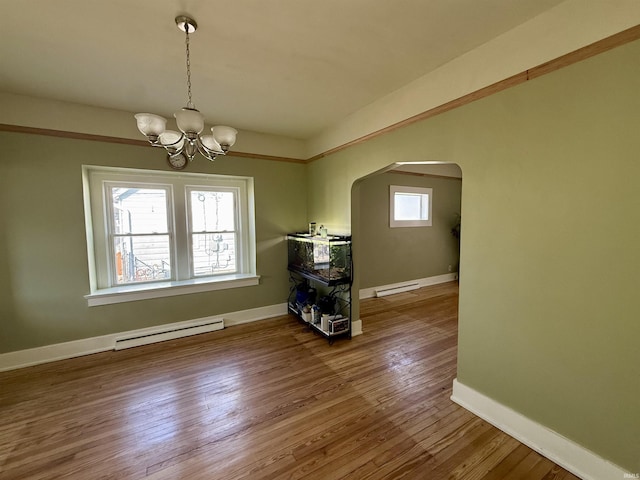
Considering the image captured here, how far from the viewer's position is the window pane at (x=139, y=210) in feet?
10.5

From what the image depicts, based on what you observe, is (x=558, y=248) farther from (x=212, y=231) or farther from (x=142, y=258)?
(x=142, y=258)

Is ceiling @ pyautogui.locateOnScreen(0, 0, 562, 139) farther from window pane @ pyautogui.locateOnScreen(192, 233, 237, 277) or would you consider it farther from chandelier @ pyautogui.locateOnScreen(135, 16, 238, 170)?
window pane @ pyautogui.locateOnScreen(192, 233, 237, 277)

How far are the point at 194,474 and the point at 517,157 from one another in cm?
272

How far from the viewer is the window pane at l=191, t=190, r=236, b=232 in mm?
3617

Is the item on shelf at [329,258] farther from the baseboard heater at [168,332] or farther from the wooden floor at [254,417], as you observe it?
the baseboard heater at [168,332]

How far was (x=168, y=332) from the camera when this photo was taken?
324 cm

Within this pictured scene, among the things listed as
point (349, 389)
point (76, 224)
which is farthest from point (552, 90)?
point (76, 224)

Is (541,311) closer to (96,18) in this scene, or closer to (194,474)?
(194,474)

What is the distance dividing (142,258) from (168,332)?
98 cm

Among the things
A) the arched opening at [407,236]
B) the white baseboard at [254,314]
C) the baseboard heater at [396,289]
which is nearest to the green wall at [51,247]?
the white baseboard at [254,314]

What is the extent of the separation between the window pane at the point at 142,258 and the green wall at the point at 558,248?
11.2 feet

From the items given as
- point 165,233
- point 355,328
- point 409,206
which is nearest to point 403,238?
point 409,206

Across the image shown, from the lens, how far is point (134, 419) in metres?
1.96

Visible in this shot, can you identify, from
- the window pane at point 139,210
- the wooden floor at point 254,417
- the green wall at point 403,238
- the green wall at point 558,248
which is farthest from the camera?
the green wall at point 403,238
